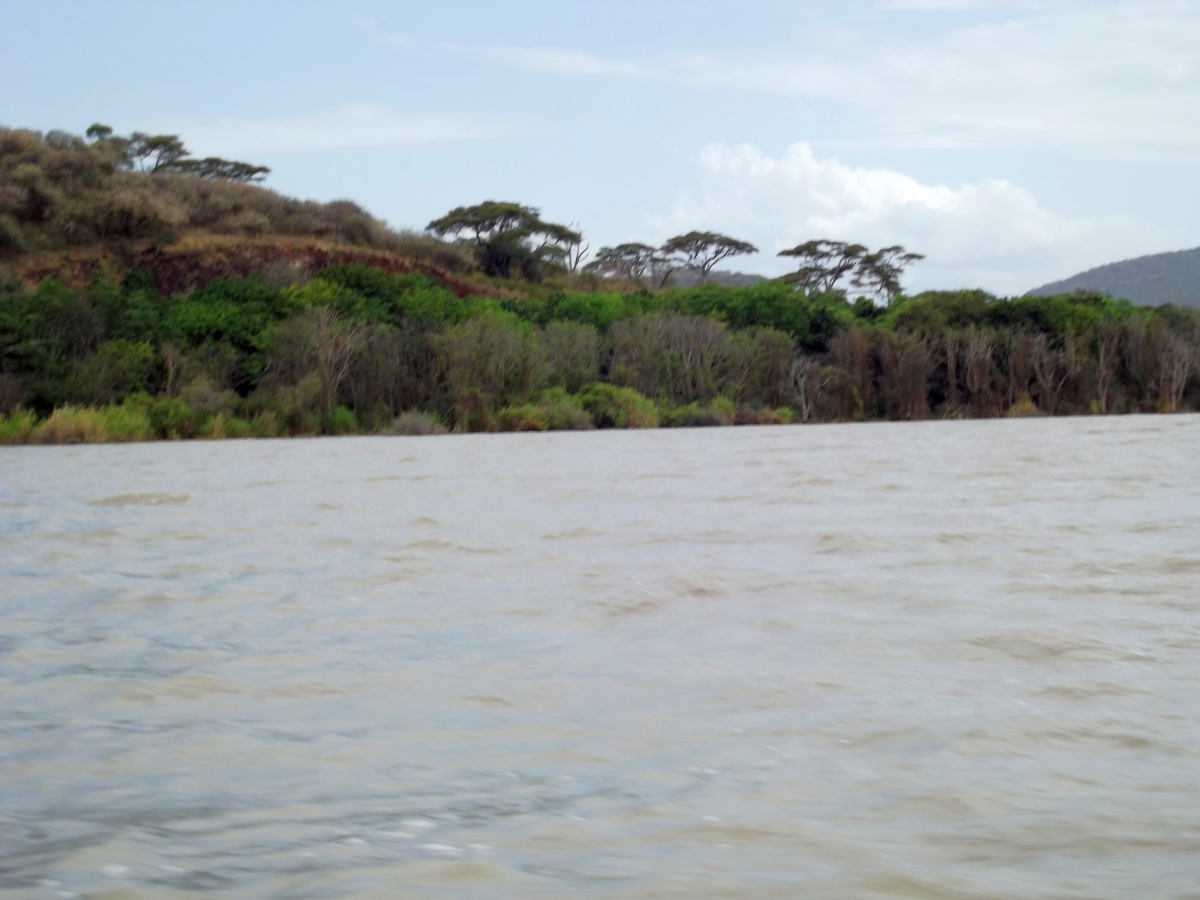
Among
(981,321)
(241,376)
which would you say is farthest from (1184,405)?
(241,376)

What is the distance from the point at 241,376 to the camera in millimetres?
44250

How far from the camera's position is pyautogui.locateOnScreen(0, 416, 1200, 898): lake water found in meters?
2.57

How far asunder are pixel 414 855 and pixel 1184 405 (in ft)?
176

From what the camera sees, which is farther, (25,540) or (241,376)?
(241,376)

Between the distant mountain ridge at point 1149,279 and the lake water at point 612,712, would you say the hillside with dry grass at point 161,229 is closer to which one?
the lake water at point 612,712

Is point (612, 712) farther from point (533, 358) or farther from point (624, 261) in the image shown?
point (624, 261)

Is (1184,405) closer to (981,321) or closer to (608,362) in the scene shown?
(981,321)

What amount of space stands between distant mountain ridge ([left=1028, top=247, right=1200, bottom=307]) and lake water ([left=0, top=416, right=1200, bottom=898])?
12715cm

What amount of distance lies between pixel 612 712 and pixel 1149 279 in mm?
148781

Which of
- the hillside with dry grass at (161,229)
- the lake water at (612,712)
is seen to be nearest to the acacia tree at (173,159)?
the hillside with dry grass at (161,229)

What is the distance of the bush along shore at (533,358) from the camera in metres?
40.2

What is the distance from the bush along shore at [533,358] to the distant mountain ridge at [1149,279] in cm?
7775

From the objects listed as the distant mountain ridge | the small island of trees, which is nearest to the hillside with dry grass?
the small island of trees

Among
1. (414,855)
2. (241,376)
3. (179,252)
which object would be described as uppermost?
(179,252)
